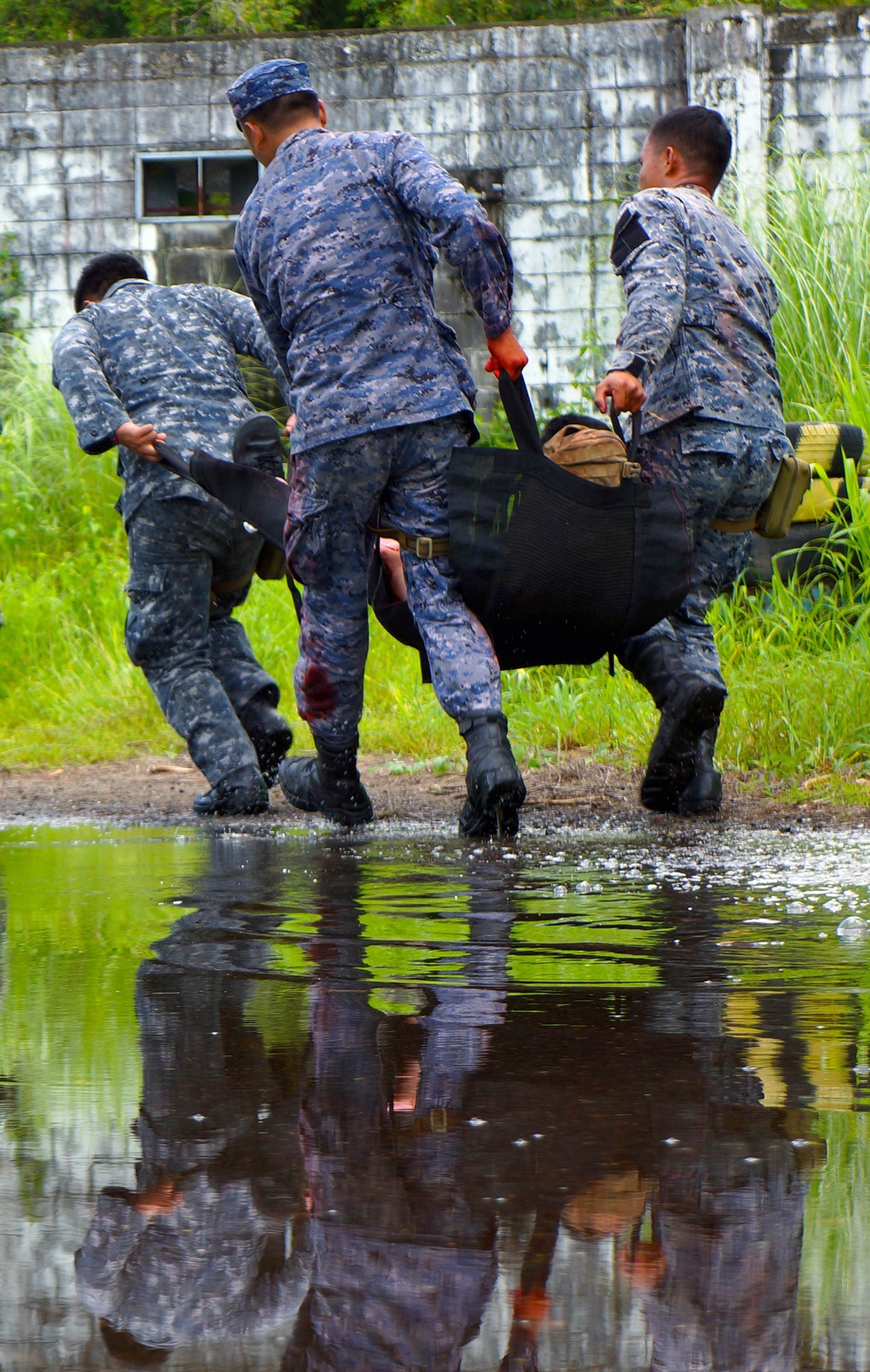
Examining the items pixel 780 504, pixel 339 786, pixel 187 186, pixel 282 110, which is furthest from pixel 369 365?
pixel 187 186

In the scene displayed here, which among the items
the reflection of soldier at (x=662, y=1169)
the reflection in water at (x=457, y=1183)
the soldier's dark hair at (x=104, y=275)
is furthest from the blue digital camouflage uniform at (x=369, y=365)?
the reflection of soldier at (x=662, y=1169)

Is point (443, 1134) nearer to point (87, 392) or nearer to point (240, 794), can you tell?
point (240, 794)

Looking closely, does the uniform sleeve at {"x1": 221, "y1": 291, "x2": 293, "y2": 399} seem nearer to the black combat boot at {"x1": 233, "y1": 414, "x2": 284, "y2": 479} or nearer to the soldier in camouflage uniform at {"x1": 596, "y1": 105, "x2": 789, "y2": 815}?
the black combat boot at {"x1": 233, "y1": 414, "x2": 284, "y2": 479}

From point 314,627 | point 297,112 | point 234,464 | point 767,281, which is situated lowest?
point 314,627

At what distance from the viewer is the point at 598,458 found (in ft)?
13.4

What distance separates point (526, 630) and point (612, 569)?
27cm

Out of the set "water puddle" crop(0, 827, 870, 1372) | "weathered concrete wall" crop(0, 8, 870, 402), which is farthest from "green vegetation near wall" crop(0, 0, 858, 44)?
"water puddle" crop(0, 827, 870, 1372)

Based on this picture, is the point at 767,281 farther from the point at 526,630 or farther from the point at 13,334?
the point at 13,334

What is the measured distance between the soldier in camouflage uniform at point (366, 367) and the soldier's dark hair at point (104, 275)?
Answer: 153 centimetres

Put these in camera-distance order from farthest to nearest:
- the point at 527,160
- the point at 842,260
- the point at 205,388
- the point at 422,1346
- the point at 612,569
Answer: the point at 527,160 → the point at 842,260 → the point at 205,388 → the point at 612,569 → the point at 422,1346

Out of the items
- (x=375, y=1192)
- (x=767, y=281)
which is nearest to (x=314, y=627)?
(x=767, y=281)

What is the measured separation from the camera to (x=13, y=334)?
477 inches

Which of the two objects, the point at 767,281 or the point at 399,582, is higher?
the point at 767,281

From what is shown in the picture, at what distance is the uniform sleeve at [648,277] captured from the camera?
419cm
